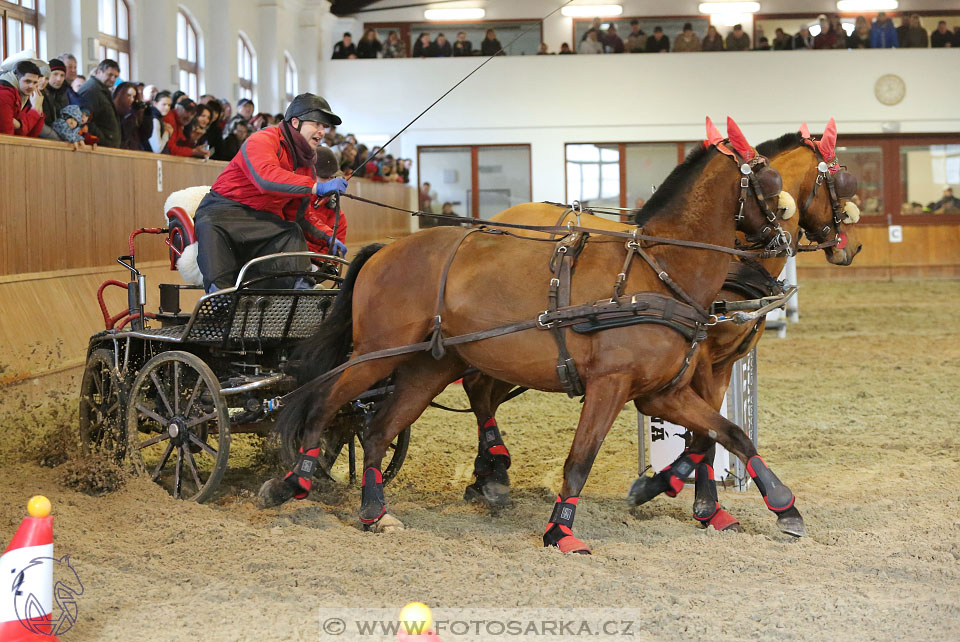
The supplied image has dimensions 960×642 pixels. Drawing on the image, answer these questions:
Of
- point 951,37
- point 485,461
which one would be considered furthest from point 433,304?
point 951,37

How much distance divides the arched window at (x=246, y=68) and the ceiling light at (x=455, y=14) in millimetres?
6364

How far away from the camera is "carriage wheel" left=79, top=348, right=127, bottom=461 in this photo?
558 cm

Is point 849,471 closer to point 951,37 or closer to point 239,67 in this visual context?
point 239,67

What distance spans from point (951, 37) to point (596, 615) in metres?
23.6

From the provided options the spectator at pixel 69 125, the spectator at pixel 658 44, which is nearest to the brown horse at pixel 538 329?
the spectator at pixel 69 125

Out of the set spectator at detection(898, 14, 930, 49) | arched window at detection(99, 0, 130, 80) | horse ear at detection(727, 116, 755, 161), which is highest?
spectator at detection(898, 14, 930, 49)

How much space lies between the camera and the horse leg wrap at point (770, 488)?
4.52 meters

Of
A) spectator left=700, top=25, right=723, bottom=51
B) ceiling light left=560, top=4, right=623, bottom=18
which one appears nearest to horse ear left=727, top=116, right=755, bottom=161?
spectator left=700, top=25, right=723, bottom=51

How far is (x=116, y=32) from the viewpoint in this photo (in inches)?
575

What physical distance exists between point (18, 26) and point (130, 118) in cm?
271

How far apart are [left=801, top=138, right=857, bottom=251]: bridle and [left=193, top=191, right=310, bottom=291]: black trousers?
2588mm

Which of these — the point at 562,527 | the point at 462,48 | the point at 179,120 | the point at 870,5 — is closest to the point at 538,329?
the point at 562,527

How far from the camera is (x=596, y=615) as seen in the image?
139 inches

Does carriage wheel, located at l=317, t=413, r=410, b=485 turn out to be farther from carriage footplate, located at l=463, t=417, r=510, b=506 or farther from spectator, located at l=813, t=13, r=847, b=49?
spectator, located at l=813, t=13, r=847, b=49
